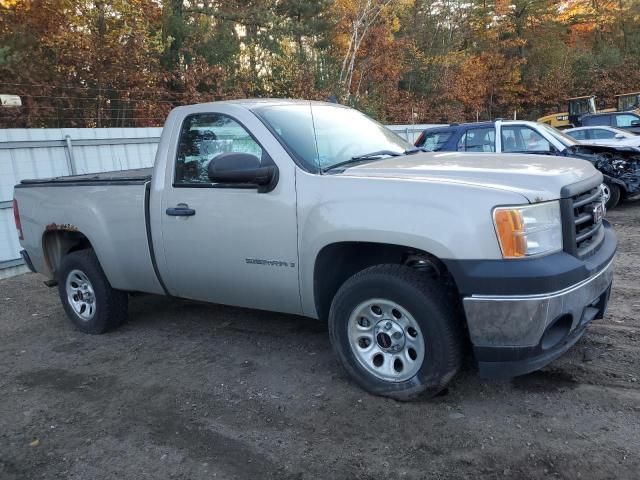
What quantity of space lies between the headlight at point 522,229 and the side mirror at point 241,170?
5.07 feet

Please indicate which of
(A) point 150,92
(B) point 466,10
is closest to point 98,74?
(A) point 150,92

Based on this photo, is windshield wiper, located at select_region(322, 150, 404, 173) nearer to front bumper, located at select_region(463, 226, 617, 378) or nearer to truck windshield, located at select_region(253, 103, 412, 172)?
truck windshield, located at select_region(253, 103, 412, 172)

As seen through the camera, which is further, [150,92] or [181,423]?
[150,92]

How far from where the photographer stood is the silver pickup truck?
3135mm

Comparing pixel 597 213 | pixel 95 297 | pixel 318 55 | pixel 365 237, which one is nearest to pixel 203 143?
pixel 365 237

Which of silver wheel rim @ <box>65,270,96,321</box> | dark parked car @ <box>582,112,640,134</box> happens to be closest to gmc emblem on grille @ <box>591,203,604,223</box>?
silver wheel rim @ <box>65,270,96,321</box>

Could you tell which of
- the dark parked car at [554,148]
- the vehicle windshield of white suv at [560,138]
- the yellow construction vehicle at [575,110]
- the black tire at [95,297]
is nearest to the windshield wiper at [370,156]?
the black tire at [95,297]

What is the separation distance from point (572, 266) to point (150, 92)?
40.8ft

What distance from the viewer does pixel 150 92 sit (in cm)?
1374

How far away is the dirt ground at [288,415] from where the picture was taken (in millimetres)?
3020

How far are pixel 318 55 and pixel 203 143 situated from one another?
20109mm

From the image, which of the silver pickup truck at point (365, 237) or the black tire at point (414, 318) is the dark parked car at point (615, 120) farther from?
the black tire at point (414, 318)

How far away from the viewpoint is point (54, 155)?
8.94 metres

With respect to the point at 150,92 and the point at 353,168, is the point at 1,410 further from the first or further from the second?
the point at 150,92
